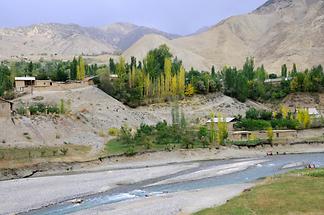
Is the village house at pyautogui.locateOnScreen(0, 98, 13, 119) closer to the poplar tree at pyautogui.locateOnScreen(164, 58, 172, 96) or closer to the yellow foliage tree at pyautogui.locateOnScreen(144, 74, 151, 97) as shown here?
the yellow foliage tree at pyautogui.locateOnScreen(144, 74, 151, 97)

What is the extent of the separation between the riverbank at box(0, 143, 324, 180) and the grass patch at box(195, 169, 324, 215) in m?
22.6

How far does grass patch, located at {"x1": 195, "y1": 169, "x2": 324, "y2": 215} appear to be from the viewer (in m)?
31.2

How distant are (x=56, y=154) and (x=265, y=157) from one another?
1065 inches

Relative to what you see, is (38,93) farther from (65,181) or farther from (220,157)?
(65,181)

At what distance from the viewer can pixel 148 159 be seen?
64.2 metres

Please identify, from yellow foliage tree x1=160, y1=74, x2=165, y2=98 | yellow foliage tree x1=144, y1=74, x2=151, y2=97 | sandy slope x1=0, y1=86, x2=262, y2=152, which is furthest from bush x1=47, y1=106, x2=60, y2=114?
yellow foliage tree x1=160, y1=74, x2=165, y2=98

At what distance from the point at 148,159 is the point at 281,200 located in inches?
1248

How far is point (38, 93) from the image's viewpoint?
91562mm

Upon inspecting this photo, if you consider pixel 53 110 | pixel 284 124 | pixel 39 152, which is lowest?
pixel 39 152

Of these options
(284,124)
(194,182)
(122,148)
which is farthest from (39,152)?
(284,124)

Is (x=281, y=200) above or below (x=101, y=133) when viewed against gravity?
below

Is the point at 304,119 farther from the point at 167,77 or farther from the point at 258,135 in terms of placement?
the point at 167,77

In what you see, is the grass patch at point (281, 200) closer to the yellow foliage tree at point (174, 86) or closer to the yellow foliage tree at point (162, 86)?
the yellow foliage tree at point (162, 86)

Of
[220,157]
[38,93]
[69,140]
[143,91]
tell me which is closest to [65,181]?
[69,140]
